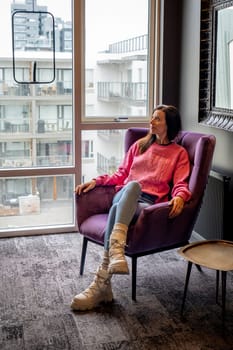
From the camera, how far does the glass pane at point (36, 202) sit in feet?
13.5

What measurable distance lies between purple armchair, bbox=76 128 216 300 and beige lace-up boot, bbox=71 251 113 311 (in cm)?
16

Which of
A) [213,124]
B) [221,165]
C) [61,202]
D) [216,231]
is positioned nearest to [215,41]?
[213,124]

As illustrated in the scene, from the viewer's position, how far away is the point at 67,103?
4.12 meters

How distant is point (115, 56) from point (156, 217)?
1.84 m

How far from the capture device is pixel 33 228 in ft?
13.7

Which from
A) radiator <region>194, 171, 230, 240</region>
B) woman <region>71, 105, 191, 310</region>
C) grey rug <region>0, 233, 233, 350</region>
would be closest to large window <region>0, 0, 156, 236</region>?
grey rug <region>0, 233, 233, 350</region>

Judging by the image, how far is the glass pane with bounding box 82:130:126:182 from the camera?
4191 mm

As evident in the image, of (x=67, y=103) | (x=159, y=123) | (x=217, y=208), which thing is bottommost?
(x=217, y=208)

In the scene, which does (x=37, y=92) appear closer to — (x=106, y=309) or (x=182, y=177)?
(x=182, y=177)

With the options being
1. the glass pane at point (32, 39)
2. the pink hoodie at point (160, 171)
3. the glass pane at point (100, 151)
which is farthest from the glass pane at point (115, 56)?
the pink hoodie at point (160, 171)

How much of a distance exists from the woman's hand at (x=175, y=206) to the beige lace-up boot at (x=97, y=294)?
0.45 meters

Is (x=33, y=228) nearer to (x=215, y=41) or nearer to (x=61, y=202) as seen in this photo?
(x=61, y=202)

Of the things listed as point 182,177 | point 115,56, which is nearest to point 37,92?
point 115,56

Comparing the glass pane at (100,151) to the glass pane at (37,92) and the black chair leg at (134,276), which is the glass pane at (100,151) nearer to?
the glass pane at (37,92)
